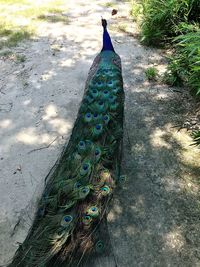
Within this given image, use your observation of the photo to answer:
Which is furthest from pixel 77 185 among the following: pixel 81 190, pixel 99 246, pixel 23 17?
pixel 23 17

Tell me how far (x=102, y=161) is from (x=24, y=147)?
159cm

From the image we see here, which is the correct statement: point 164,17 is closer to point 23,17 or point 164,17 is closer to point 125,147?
point 125,147

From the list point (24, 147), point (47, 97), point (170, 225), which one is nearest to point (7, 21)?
point (47, 97)

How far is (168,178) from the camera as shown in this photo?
3.36 metres

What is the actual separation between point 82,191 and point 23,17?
6.18 metres

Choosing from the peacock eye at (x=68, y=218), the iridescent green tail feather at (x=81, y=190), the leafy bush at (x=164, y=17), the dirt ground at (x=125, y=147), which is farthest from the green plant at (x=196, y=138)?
the leafy bush at (x=164, y=17)

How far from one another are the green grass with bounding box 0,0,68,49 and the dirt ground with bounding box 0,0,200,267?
1.40ft

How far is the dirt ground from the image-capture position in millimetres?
2811

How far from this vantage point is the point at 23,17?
7.39 m

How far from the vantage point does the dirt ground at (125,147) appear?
9.22ft

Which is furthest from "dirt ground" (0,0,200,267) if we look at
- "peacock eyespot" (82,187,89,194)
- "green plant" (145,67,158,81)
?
"peacock eyespot" (82,187,89,194)

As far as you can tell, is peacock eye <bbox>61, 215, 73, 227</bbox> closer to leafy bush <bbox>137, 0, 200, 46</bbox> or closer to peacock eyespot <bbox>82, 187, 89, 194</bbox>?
peacock eyespot <bbox>82, 187, 89, 194</bbox>

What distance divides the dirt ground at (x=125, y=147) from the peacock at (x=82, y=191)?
1.75ft

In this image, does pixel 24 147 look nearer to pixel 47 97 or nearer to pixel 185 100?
pixel 47 97
